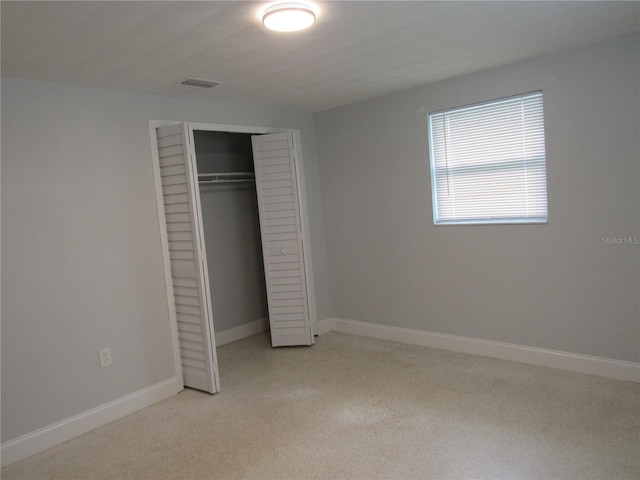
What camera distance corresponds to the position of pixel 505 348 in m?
3.79

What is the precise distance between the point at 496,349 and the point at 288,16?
2.98 m

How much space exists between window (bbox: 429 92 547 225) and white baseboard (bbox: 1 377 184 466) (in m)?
2.62

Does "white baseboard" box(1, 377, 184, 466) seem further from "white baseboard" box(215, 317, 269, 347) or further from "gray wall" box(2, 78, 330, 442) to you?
"white baseboard" box(215, 317, 269, 347)

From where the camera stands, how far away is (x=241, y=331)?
197 inches

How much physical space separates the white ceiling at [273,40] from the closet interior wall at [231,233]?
1.23 meters

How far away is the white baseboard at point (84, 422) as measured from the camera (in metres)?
2.84

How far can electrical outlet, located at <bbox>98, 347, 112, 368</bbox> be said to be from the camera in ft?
10.7

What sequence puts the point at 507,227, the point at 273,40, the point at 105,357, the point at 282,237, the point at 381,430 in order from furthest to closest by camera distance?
1. the point at 282,237
2. the point at 507,227
3. the point at 105,357
4. the point at 381,430
5. the point at 273,40

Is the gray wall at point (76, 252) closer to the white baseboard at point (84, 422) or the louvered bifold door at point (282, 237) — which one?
the white baseboard at point (84, 422)

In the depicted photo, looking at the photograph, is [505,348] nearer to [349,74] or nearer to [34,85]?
[349,74]

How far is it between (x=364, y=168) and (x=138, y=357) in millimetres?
2562

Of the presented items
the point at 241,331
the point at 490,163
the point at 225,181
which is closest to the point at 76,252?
the point at 225,181

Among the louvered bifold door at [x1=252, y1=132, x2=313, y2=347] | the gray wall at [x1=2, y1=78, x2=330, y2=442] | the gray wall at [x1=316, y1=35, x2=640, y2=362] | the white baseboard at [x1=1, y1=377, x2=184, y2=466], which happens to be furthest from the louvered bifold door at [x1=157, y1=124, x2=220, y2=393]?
the gray wall at [x1=316, y1=35, x2=640, y2=362]

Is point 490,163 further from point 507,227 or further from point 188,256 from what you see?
point 188,256
